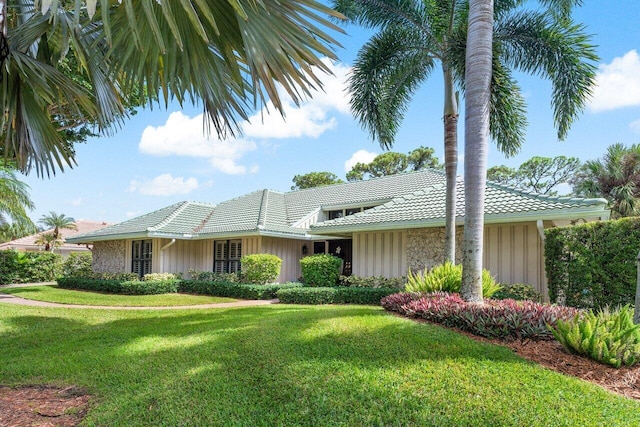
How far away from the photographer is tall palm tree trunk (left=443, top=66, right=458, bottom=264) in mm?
11492

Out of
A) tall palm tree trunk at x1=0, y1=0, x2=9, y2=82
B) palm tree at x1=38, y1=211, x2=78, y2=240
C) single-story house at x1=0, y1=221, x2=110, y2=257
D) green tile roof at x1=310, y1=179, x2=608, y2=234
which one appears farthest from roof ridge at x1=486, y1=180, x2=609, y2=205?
palm tree at x1=38, y1=211, x2=78, y2=240

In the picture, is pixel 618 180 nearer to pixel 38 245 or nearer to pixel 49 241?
pixel 49 241

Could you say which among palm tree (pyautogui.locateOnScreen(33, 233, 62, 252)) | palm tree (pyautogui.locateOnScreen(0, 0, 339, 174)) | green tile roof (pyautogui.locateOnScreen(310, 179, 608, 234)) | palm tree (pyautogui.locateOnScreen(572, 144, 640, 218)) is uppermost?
palm tree (pyautogui.locateOnScreen(572, 144, 640, 218))

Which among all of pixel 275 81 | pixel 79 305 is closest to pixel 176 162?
pixel 79 305

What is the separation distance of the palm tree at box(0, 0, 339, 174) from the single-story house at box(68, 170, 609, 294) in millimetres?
9698

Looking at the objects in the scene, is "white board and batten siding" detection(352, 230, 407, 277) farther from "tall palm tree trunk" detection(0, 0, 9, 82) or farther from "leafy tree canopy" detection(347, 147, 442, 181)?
"leafy tree canopy" detection(347, 147, 442, 181)

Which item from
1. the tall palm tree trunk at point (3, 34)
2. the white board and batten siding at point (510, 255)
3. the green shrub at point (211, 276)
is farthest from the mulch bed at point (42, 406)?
the green shrub at point (211, 276)

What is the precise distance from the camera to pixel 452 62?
10.6m

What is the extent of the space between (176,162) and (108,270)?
11.7 m

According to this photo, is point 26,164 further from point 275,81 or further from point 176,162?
point 176,162

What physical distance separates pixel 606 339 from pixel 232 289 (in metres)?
14.1

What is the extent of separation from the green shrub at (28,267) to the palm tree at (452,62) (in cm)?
2461

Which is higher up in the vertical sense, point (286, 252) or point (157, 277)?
point (286, 252)

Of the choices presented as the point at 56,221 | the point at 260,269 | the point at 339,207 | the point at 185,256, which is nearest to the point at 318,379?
the point at 260,269
